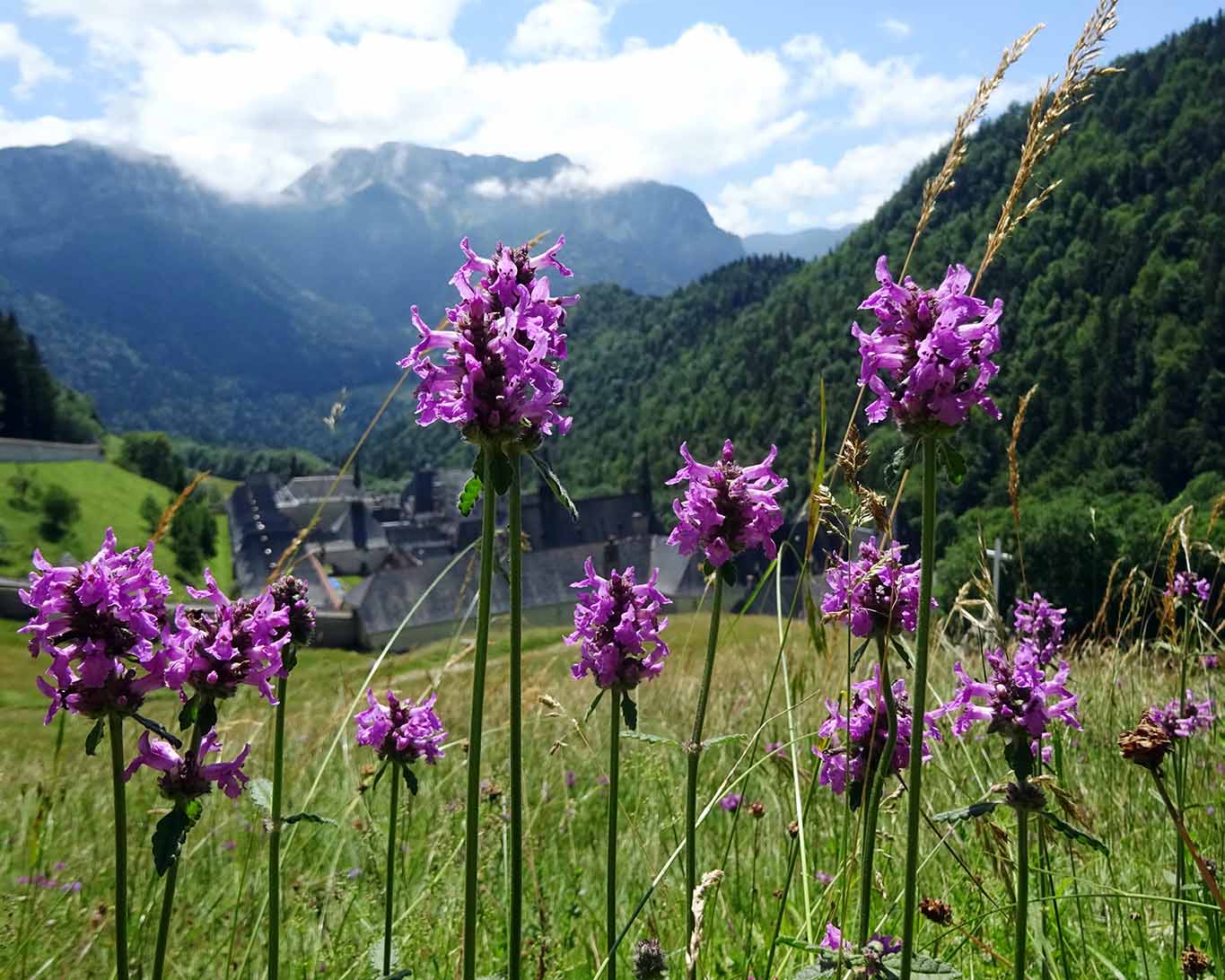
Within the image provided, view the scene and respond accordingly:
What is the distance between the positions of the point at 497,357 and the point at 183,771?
1083mm

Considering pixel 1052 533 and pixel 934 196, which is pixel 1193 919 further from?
pixel 1052 533

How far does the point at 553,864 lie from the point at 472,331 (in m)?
3.33

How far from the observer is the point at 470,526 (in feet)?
367

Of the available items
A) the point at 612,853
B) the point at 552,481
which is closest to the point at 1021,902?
the point at 612,853

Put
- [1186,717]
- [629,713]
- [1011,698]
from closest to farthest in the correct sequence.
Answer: [1011,698], [629,713], [1186,717]

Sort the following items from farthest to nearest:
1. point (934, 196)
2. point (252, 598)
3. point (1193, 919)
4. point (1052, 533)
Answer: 1. point (1052, 533)
2. point (1193, 919)
3. point (934, 196)
4. point (252, 598)

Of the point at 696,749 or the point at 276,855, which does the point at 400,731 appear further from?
the point at 696,749

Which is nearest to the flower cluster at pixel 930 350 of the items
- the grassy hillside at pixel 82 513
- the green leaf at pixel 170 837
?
the green leaf at pixel 170 837

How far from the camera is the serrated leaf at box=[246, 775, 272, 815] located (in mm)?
2385

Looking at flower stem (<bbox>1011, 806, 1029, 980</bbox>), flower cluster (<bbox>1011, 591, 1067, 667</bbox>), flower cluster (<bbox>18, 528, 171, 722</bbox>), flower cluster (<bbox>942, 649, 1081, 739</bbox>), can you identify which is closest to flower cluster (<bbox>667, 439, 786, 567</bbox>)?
flower cluster (<bbox>942, 649, 1081, 739</bbox>)

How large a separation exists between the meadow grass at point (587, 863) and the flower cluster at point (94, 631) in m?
1.02

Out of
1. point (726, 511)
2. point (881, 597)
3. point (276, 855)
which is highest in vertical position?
point (726, 511)

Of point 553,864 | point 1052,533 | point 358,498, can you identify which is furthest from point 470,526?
point 553,864

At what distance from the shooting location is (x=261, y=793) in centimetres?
246
